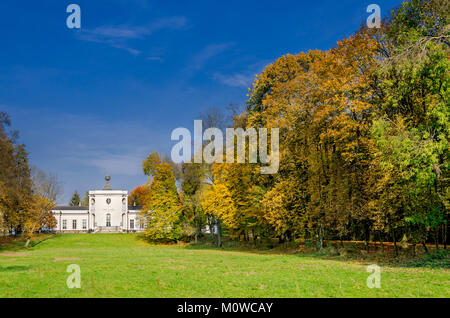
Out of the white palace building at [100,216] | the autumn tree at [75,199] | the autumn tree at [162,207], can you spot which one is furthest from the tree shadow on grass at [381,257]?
the autumn tree at [75,199]

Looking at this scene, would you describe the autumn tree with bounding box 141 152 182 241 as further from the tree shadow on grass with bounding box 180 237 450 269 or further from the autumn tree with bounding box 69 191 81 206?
the autumn tree with bounding box 69 191 81 206

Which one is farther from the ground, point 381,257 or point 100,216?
point 381,257

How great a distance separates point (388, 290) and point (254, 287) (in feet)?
12.1

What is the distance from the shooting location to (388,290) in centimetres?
1065

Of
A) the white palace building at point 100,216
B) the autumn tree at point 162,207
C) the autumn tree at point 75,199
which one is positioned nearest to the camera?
the autumn tree at point 162,207

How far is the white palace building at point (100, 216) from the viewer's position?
77875 mm

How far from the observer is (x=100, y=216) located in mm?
78000

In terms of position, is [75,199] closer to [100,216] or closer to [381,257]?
[100,216]

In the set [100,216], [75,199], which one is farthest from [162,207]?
[75,199]

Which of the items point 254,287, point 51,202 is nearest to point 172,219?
point 51,202

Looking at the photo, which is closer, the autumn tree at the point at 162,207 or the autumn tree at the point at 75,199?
the autumn tree at the point at 162,207

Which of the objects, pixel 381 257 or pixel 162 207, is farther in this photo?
pixel 162 207

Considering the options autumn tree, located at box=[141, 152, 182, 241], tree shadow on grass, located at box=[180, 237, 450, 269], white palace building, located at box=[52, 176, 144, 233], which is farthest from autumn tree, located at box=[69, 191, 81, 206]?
tree shadow on grass, located at box=[180, 237, 450, 269]

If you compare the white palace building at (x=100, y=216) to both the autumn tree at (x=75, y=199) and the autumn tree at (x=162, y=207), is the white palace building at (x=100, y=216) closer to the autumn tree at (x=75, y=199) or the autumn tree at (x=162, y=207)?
the autumn tree at (x=162, y=207)
